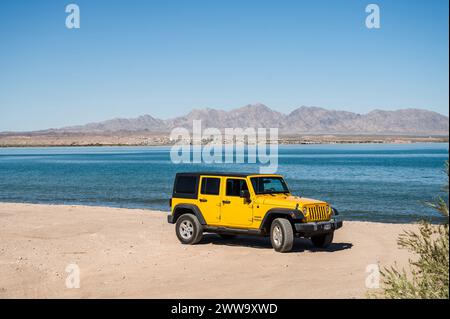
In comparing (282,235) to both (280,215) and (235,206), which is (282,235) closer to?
(280,215)

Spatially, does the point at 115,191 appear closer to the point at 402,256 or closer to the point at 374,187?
the point at 374,187

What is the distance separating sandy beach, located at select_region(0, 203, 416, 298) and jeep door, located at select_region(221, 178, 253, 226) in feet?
2.66

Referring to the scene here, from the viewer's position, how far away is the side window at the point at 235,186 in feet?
49.6

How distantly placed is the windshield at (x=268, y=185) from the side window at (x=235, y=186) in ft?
0.84

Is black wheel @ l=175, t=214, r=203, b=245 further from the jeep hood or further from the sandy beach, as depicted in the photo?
the jeep hood

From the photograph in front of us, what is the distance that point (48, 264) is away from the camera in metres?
13.8

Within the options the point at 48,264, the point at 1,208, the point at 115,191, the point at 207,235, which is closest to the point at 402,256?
the point at 207,235

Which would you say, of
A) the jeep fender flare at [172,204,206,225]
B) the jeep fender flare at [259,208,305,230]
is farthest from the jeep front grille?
the jeep fender flare at [172,204,206,225]

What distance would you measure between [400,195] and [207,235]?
25405mm

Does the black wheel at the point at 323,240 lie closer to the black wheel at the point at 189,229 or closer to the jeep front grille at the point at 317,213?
the jeep front grille at the point at 317,213

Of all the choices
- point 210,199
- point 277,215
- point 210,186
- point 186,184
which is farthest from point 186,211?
point 277,215

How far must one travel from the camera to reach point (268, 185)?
50.5 ft

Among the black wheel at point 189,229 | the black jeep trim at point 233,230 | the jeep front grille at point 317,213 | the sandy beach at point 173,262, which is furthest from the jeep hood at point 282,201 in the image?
the black wheel at point 189,229
